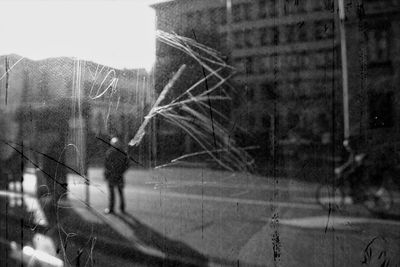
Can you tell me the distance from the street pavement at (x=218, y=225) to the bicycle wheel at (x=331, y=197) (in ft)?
0.10

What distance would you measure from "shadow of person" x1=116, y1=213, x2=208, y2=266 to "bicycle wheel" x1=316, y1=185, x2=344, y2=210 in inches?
29.0

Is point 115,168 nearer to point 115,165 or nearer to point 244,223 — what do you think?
point 115,165

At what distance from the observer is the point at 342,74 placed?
170cm

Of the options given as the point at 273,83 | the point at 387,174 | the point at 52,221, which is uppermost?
the point at 273,83

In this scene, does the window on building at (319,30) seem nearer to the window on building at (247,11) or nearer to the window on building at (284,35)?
the window on building at (284,35)

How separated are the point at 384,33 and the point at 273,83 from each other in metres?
0.56

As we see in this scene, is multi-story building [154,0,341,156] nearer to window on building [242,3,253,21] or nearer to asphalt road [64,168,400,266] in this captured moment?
window on building [242,3,253,21]

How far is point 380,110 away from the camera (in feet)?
5.42

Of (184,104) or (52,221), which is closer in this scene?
(184,104)

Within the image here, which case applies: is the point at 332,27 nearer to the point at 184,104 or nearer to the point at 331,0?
the point at 331,0

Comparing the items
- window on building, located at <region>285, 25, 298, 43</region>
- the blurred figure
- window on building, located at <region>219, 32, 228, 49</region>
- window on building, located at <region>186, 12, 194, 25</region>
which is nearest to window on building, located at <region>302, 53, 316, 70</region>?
window on building, located at <region>285, 25, 298, 43</region>

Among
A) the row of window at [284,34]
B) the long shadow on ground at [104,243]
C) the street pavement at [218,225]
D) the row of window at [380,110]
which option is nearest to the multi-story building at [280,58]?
the row of window at [284,34]

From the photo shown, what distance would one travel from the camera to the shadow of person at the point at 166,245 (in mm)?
1965

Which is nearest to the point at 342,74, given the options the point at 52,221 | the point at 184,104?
the point at 184,104
